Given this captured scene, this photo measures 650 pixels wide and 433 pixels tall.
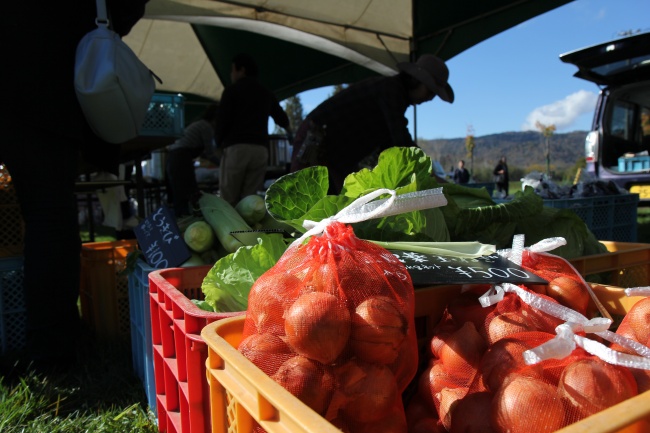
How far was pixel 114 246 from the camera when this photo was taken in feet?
8.83

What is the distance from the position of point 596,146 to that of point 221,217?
21.8 ft

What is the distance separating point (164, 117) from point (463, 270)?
117 inches

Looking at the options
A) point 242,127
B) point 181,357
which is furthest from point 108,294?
point 242,127

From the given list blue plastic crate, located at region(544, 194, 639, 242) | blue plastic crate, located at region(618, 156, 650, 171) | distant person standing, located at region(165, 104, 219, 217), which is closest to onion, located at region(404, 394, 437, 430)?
distant person standing, located at region(165, 104, 219, 217)

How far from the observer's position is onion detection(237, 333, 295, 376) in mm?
744

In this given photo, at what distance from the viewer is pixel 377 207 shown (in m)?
0.96

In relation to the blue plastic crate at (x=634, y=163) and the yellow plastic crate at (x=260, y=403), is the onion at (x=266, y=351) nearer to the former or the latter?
the yellow plastic crate at (x=260, y=403)

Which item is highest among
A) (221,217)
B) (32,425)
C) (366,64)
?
(366,64)

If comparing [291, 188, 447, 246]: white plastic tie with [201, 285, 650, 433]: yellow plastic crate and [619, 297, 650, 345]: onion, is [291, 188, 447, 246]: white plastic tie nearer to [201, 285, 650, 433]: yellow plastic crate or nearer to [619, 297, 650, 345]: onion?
[201, 285, 650, 433]: yellow plastic crate

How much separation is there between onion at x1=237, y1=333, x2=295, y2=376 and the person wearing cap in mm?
2504

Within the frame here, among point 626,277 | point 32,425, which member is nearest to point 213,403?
point 32,425

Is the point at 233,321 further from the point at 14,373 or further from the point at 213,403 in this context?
the point at 14,373

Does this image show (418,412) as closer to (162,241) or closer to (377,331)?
(377,331)

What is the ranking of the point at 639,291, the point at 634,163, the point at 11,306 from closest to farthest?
the point at 639,291 < the point at 11,306 < the point at 634,163
